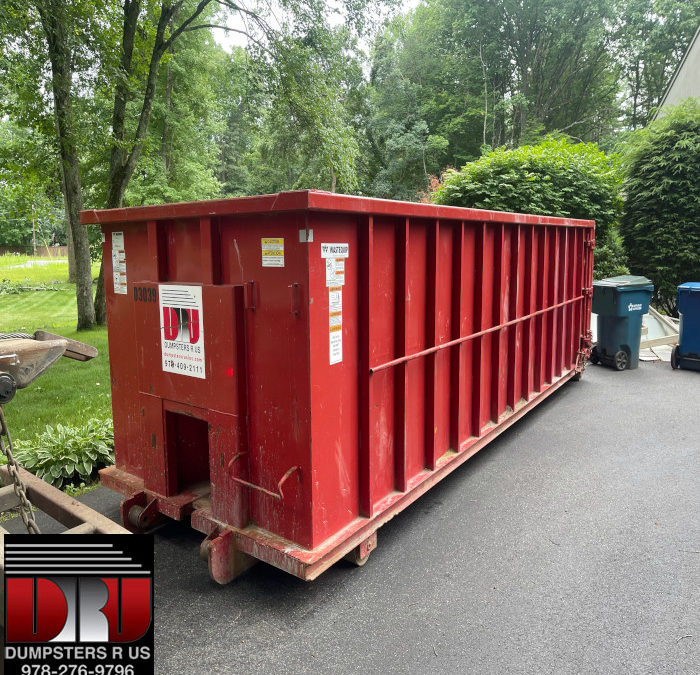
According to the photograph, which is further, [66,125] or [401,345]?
[66,125]

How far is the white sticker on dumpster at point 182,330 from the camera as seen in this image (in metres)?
3.53

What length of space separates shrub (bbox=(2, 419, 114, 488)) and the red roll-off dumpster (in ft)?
3.03

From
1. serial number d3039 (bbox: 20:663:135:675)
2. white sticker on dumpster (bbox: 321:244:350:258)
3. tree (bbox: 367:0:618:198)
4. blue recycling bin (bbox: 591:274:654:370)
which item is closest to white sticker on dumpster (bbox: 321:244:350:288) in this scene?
white sticker on dumpster (bbox: 321:244:350:258)

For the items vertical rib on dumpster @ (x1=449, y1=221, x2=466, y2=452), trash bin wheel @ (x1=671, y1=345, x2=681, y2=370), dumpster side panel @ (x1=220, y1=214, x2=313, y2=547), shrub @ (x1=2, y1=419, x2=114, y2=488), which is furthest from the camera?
trash bin wheel @ (x1=671, y1=345, x2=681, y2=370)

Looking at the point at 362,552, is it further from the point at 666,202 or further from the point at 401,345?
the point at 666,202

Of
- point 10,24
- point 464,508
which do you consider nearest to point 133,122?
point 10,24

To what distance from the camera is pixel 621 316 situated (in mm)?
9523

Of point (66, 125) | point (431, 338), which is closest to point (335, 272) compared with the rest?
point (431, 338)

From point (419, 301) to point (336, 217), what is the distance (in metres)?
1.22

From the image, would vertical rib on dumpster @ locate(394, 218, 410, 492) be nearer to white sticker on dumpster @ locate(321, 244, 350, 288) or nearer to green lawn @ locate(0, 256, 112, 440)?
white sticker on dumpster @ locate(321, 244, 350, 288)

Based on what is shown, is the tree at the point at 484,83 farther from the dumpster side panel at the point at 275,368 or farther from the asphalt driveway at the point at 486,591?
the dumpster side panel at the point at 275,368

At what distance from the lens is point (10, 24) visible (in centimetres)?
884

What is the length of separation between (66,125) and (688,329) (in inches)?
486

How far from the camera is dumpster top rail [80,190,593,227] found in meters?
2.93
